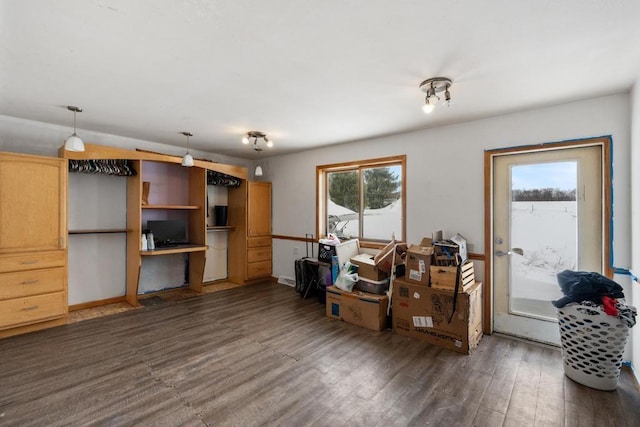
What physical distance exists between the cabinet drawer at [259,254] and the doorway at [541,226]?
12.7ft

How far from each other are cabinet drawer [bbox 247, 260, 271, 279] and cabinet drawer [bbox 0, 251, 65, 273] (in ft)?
8.89

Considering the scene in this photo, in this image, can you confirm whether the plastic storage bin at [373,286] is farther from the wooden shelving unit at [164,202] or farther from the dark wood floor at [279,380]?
the wooden shelving unit at [164,202]

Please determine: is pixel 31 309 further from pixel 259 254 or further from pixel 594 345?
pixel 594 345

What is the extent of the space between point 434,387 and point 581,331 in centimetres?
129

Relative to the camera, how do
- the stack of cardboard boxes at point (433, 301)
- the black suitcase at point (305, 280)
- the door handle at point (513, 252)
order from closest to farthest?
the stack of cardboard boxes at point (433, 301) → the door handle at point (513, 252) → the black suitcase at point (305, 280)

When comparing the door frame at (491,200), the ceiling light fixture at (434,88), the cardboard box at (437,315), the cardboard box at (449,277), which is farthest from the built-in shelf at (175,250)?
the door frame at (491,200)

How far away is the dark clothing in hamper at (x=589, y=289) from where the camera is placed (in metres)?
2.32

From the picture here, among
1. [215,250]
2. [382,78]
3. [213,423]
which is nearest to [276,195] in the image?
[215,250]

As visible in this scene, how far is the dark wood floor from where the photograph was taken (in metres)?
1.96

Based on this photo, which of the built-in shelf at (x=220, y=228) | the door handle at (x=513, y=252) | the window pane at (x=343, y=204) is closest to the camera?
the door handle at (x=513, y=252)

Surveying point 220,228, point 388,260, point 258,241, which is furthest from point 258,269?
point 388,260

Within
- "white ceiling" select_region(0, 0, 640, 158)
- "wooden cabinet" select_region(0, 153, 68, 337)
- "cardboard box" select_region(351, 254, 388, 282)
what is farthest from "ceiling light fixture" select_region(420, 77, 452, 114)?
"wooden cabinet" select_region(0, 153, 68, 337)

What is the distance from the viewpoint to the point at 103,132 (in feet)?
13.4

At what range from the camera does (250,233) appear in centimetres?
544
